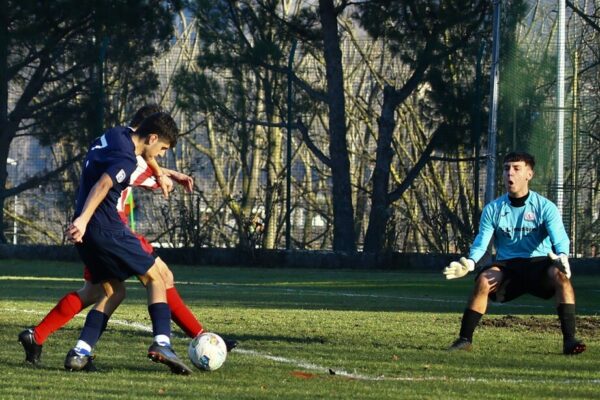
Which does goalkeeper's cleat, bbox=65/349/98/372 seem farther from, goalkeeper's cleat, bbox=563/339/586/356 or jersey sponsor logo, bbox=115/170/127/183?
goalkeeper's cleat, bbox=563/339/586/356

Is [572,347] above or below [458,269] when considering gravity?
below

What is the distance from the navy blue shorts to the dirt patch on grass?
384cm

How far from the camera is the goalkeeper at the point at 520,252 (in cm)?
898

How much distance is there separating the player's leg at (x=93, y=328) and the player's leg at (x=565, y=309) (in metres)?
2.84

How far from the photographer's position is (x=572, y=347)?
871 centimetres

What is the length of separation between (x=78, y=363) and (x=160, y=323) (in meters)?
0.50

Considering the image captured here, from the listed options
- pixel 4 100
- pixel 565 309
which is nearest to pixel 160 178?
pixel 565 309

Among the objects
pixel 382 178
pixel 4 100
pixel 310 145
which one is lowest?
pixel 382 178

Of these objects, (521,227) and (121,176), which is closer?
(121,176)

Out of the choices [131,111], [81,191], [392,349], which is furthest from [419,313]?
[131,111]

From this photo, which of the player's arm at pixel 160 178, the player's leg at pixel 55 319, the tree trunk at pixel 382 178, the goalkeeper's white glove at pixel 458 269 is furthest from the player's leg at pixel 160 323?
the tree trunk at pixel 382 178

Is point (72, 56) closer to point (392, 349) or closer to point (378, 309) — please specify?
point (378, 309)

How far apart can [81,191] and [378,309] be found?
5.58 metres

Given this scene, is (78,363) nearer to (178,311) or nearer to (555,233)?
(178,311)
